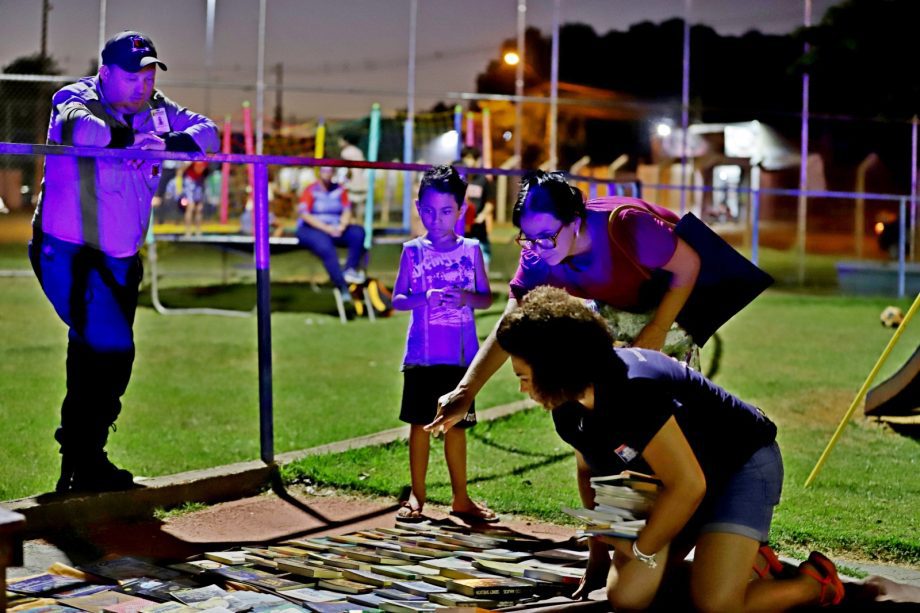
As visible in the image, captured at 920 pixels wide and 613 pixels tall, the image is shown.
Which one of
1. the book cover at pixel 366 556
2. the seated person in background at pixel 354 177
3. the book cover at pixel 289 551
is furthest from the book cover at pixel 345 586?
the seated person in background at pixel 354 177

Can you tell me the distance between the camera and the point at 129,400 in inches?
358

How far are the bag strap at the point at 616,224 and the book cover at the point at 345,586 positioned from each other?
160 centimetres

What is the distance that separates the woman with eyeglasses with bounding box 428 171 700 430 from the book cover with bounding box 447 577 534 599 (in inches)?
26.1

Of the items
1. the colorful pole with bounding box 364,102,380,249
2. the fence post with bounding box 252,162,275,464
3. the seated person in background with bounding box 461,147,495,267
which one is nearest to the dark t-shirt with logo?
the fence post with bounding box 252,162,275,464

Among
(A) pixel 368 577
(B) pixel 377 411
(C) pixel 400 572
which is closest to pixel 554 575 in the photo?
(C) pixel 400 572

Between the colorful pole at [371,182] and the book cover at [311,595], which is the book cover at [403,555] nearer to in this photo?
the book cover at [311,595]

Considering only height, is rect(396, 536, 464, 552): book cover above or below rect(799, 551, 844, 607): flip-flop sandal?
below

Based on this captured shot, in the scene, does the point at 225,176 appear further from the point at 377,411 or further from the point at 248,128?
the point at 377,411

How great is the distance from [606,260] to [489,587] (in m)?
1.37

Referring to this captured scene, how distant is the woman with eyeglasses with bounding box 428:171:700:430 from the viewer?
484cm

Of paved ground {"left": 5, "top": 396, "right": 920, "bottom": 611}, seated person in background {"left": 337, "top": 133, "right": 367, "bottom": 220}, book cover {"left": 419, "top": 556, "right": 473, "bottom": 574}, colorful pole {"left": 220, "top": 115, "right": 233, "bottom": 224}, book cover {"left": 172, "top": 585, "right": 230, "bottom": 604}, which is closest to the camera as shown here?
book cover {"left": 172, "top": 585, "right": 230, "bottom": 604}

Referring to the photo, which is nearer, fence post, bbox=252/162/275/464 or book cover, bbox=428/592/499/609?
book cover, bbox=428/592/499/609

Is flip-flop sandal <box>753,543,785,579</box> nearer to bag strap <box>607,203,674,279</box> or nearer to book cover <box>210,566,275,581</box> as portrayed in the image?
bag strap <box>607,203,674,279</box>

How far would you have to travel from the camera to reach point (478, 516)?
6070 millimetres
